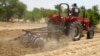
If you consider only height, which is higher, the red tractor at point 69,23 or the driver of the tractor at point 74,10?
the driver of the tractor at point 74,10

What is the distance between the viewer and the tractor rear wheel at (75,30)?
44.7ft

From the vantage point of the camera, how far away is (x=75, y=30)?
14039mm

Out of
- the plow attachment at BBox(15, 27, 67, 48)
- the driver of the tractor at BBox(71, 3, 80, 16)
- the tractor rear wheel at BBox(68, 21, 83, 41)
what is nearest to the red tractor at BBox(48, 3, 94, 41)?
the tractor rear wheel at BBox(68, 21, 83, 41)

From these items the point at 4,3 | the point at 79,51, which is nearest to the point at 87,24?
the point at 79,51

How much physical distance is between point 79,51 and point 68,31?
9.36ft

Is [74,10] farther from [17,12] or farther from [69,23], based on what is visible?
[17,12]

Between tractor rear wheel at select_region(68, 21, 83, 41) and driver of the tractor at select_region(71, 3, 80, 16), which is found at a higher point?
driver of the tractor at select_region(71, 3, 80, 16)

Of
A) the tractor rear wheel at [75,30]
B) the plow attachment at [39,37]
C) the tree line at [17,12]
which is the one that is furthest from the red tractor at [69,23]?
the tree line at [17,12]

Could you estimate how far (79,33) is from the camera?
46.7 feet

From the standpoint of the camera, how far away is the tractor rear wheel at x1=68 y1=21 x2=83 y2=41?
13611 millimetres

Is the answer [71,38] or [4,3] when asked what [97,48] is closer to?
[71,38]

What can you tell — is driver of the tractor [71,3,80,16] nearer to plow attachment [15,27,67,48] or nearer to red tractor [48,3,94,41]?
red tractor [48,3,94,41]

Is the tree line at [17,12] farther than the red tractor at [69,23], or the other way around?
the tree line at [17,12]

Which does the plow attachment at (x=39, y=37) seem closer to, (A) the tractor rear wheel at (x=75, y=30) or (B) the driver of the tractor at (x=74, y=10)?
(A) the tractor rear wheel at (x=75, y=30)
